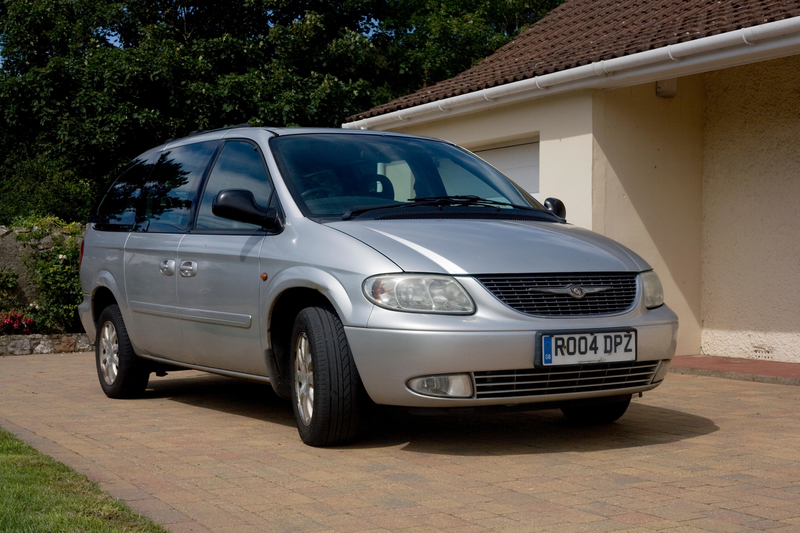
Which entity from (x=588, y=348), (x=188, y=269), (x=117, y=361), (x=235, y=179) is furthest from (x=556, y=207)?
(x=117, y=361)

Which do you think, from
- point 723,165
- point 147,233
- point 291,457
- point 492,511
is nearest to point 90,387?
point 147,233

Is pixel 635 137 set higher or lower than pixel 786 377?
higher

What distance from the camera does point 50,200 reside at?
74.0 ft

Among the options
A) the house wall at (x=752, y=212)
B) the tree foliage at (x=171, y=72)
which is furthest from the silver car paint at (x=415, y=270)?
the tree foliage at (x=171, y=72)

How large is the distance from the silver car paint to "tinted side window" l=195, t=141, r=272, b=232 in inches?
4.6

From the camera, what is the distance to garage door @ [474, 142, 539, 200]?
10297mm

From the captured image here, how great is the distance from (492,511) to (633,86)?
674cm

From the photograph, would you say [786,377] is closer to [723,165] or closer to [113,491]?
[723,165]

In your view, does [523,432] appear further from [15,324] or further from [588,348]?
[15,324]

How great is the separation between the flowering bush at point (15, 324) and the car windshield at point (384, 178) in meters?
7.06

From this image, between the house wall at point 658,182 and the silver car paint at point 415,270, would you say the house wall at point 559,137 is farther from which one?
the silver car paint at point 415,270

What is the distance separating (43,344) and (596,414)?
8017 mm

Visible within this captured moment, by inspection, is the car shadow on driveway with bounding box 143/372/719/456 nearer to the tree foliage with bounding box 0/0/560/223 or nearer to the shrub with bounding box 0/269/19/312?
the shrub with bounding box 0/269/19/312

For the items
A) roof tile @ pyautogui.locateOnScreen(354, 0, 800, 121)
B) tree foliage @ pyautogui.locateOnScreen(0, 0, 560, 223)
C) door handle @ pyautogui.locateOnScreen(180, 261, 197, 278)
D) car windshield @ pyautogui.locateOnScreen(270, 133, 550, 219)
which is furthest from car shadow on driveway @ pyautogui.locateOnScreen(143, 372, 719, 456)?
tree foliage @ pyautogui.locateOnScreen(0, 0, 560, 223)
